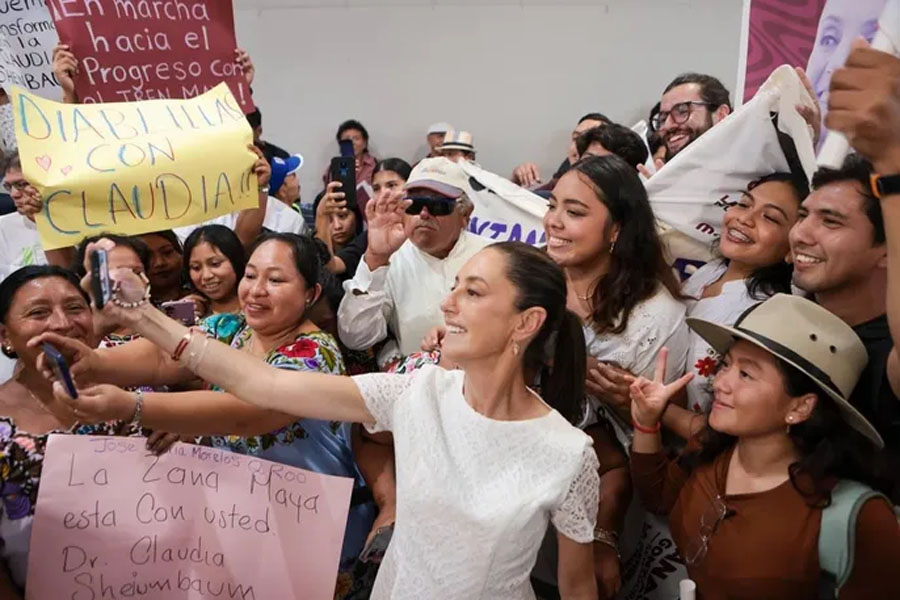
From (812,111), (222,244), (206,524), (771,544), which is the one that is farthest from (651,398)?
(222,244)

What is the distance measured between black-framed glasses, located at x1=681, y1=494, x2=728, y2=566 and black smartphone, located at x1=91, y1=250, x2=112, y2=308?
131 cm

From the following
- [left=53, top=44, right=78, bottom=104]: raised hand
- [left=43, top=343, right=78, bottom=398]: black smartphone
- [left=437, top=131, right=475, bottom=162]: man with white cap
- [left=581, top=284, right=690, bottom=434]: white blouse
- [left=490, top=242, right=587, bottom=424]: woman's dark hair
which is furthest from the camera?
[left=437, top=131, right=475, bottom=162]: man with white cap

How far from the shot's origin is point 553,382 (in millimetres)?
1814

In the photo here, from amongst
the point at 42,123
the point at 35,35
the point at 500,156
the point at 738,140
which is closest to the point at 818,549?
the point at 738,140

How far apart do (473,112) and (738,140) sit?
4.15m

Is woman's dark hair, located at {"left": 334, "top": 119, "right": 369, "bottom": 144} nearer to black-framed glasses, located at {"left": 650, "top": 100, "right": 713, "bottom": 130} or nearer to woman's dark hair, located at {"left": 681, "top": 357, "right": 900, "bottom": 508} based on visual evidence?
black-framed glasses, located at {"left": 650, "top": 100, "right": 713, "bottom": 130}

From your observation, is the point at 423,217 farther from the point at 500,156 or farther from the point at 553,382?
the point at 500,156

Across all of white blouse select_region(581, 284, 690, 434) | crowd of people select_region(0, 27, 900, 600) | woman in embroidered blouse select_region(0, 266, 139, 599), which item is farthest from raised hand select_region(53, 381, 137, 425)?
white blouse select_region(581, 284, 690, 434)

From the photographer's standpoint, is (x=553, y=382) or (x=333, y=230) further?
(x=333, y=230)

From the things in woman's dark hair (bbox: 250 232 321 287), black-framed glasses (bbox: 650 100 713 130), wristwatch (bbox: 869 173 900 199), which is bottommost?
woman's dark hair (bbox: 250 232 321 287)

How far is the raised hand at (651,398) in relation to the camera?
1.81 metres

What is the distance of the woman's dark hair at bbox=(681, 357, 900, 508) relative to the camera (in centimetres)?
160

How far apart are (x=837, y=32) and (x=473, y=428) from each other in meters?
1.46

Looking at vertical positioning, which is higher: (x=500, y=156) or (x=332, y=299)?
(x=332, y=299)
